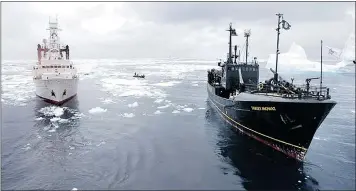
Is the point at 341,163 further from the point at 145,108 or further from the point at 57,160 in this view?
the point at 145,108

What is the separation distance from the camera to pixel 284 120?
23312mm

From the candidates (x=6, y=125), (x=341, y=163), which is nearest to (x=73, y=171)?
(x=6, y=125)

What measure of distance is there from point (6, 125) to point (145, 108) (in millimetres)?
16807

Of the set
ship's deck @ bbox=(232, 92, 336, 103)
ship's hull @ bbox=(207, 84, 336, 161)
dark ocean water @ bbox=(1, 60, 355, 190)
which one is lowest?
dark ocean water @ bbox=(1, 60, 355, 190)

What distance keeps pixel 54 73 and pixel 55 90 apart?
410cm

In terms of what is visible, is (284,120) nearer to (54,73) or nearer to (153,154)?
(153,154)

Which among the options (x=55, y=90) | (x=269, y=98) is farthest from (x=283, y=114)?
(x=55, y=90)

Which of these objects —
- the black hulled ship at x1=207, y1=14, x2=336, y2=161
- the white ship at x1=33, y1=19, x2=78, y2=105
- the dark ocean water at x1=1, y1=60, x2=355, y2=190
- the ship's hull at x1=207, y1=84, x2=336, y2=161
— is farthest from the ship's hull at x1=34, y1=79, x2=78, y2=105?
the ship's hull at x1=207, y1=84, x2=336, y2=161

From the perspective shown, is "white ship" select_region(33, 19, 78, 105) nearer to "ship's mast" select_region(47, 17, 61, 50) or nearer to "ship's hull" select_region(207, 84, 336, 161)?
"ship's mast" select_region(47, 17, 61, 50)

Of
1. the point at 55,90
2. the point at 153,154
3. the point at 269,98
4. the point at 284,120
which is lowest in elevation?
the point at 153,154

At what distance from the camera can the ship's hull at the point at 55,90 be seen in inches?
1764

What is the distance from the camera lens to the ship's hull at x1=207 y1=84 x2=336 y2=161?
72.8 feet

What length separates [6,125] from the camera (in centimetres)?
3288

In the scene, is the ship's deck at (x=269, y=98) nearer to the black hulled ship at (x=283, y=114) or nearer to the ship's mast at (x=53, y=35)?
the black hulled ship at (x=283, y=114)
